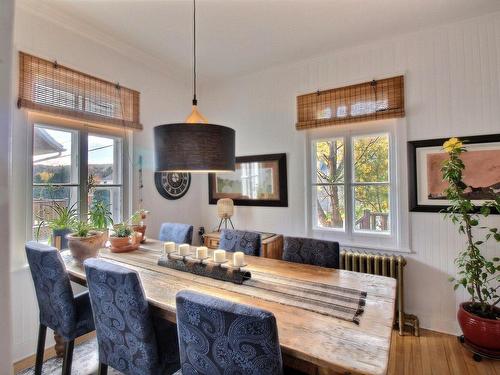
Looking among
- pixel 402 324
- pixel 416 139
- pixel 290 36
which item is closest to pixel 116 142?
pixel 290 36

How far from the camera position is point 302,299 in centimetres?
138

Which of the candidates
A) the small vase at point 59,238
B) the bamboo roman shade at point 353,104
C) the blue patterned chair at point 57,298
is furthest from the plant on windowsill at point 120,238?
the bamboo roman shade at point 353,104

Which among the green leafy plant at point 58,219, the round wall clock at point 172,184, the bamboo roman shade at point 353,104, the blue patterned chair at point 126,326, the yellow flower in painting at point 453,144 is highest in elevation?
the bamboo roman shade at point 353,104

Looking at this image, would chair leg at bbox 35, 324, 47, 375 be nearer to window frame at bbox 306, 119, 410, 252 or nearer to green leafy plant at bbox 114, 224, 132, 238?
green leafy plant at bbox 114, 224, 132, 238

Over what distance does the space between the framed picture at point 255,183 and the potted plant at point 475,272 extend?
63.8 inches

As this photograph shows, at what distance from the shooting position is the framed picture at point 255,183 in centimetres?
326

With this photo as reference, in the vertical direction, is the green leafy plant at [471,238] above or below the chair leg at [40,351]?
above

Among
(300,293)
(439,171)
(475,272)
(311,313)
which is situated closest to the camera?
(311,313)

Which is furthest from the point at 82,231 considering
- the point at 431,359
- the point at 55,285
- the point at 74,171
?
the point at 431,359

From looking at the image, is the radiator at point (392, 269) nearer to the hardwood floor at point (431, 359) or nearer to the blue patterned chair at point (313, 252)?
the hardwood floor at point (431, 359)

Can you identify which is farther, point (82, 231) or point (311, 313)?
point (82, 231)

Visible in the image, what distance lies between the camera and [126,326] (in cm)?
133

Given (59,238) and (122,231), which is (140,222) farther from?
(59,238)

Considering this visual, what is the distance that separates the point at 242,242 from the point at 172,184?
1.54 meters
